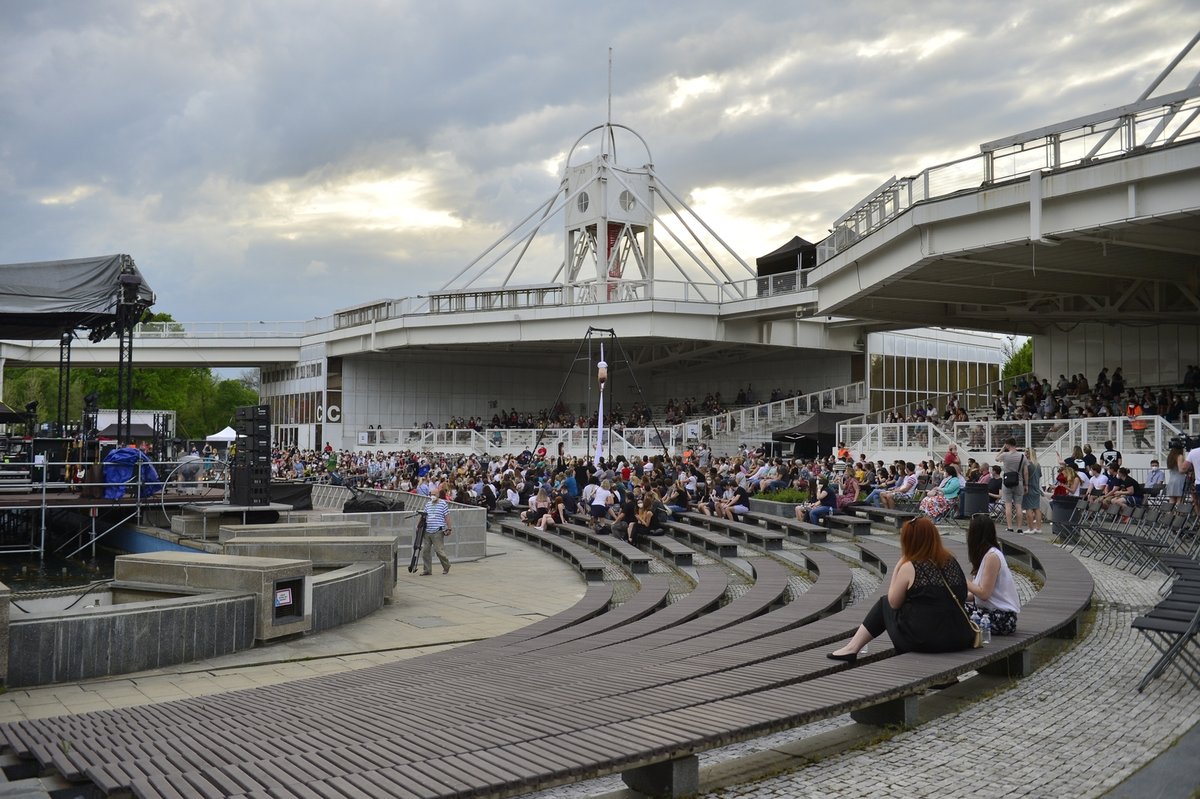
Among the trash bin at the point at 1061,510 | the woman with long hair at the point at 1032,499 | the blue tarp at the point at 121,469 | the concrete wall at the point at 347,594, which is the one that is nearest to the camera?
the concrete wall at the point at 347,594

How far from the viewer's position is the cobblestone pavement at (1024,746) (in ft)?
15.0

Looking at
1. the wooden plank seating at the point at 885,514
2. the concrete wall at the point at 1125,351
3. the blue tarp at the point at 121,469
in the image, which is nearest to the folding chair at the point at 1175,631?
the wooden plank seating at the point at 885,514

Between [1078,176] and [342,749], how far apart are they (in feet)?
66.4

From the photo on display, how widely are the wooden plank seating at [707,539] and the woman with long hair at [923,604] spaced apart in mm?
9093

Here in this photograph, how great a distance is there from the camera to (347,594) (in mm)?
11180

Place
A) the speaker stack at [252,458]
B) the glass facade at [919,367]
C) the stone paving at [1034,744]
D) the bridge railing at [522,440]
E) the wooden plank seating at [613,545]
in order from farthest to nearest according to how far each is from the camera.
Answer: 1. the glass facade at [919,367]
2. the bridge railing at [522,440]
3. the speaker stack at [252,458]
4. the wooden plank seating at [613,545]
5. the stone paving at [1034,744]

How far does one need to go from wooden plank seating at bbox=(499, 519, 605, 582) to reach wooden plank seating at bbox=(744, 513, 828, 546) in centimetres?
351

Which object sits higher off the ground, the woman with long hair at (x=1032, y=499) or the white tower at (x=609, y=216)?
the white tower at (x=609, y=216)

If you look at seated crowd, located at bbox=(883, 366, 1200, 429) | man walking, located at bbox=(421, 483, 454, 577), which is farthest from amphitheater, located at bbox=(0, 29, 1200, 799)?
seated crowd, located at bbox=(883, 366, 1200, 429)

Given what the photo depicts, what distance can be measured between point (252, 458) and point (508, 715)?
1369 cm

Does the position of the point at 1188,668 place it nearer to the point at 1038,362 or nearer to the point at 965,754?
the point at 965,754

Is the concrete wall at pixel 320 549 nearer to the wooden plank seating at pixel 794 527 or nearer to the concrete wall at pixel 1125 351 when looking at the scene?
the wooden plank seating at pixel 794 527

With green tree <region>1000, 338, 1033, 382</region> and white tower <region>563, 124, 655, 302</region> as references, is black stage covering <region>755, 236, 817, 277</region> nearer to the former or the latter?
white tower <region>563, 124, 655, 302</region>

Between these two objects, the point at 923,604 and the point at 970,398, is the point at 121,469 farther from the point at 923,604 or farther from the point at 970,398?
the point at 970,398
